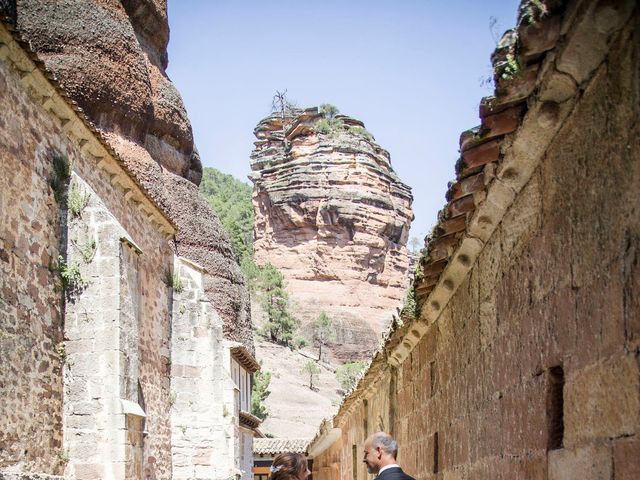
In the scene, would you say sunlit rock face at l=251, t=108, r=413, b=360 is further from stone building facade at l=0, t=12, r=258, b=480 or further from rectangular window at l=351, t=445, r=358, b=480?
stone building facade at l=0, t=12, r=258, b=480

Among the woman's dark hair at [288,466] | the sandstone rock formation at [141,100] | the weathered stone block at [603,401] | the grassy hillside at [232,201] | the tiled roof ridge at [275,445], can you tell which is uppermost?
the grassy hillside at [232,201]

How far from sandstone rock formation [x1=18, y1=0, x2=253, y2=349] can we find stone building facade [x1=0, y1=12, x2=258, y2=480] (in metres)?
4.29

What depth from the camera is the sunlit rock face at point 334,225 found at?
2985 inches

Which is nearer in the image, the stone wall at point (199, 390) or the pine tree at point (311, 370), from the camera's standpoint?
the stone wall at point (199, 390)

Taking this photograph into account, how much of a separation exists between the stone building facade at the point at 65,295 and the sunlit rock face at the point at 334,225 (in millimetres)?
59817

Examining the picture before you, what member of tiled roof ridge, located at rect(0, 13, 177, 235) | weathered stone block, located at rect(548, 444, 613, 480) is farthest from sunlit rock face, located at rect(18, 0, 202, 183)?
weathered stone block, located at rect(548, 444, 613, 480)

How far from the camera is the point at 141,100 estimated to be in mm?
20844

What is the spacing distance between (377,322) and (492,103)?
239 feet

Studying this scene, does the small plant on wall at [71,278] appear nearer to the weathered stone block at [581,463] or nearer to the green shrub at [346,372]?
the weathered stone block at [581,463]

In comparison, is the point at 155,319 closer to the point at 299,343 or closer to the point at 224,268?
the point at 224,268

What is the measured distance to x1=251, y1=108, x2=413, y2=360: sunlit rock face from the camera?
2985 inches

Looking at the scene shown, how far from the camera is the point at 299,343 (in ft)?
226

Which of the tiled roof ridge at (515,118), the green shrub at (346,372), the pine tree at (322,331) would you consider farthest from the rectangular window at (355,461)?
the pine tree at (322,331)

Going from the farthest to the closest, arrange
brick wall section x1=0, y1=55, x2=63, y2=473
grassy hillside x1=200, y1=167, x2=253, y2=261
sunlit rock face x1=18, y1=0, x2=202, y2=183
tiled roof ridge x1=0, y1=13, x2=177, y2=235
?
grassy hillside x1=200, y1=167, x2=253, y2=261
sunlit rock face x1=18, y1=0, x2=202, y2=183
brick wall section x1=0, y1=55, x2=63, y2=473
tiled roof ridge x1=0, y1=13, x2=177, y2=235
